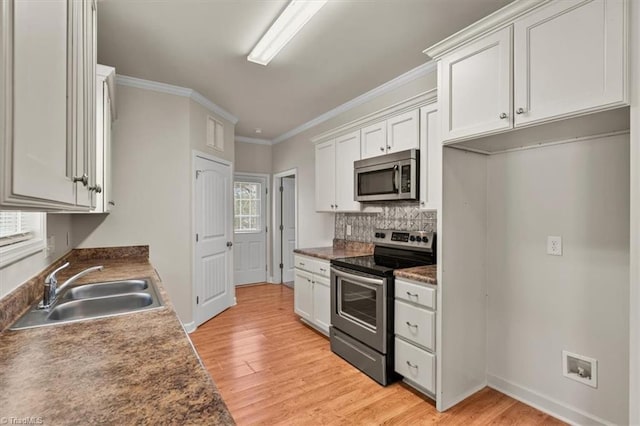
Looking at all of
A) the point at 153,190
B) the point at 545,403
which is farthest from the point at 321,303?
the point at 153,190

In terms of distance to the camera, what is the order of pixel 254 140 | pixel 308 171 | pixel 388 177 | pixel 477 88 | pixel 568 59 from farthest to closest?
1. pixel 254 140
2. pixel 308 171
3. pixel 388 177
4. pixel 477 88
5. pixel 568 59

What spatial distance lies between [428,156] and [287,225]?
146 inches

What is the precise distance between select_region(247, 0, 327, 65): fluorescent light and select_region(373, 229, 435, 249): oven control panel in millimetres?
1894

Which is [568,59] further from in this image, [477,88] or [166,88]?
[166,88]

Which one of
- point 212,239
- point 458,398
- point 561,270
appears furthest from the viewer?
point 212,239

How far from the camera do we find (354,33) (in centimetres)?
238

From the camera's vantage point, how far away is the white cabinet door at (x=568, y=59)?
136 centimetres

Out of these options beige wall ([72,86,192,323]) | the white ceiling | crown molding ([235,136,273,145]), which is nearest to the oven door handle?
beige wall ([72,86,192,323])

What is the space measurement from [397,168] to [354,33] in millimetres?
1104

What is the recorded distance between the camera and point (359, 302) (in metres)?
2.67

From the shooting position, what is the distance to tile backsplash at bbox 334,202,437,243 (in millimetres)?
2866

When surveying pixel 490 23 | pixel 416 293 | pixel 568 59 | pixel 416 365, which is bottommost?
pixel 416 365

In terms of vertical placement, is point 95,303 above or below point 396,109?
below

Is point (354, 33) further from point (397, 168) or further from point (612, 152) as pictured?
point (612, 152)
